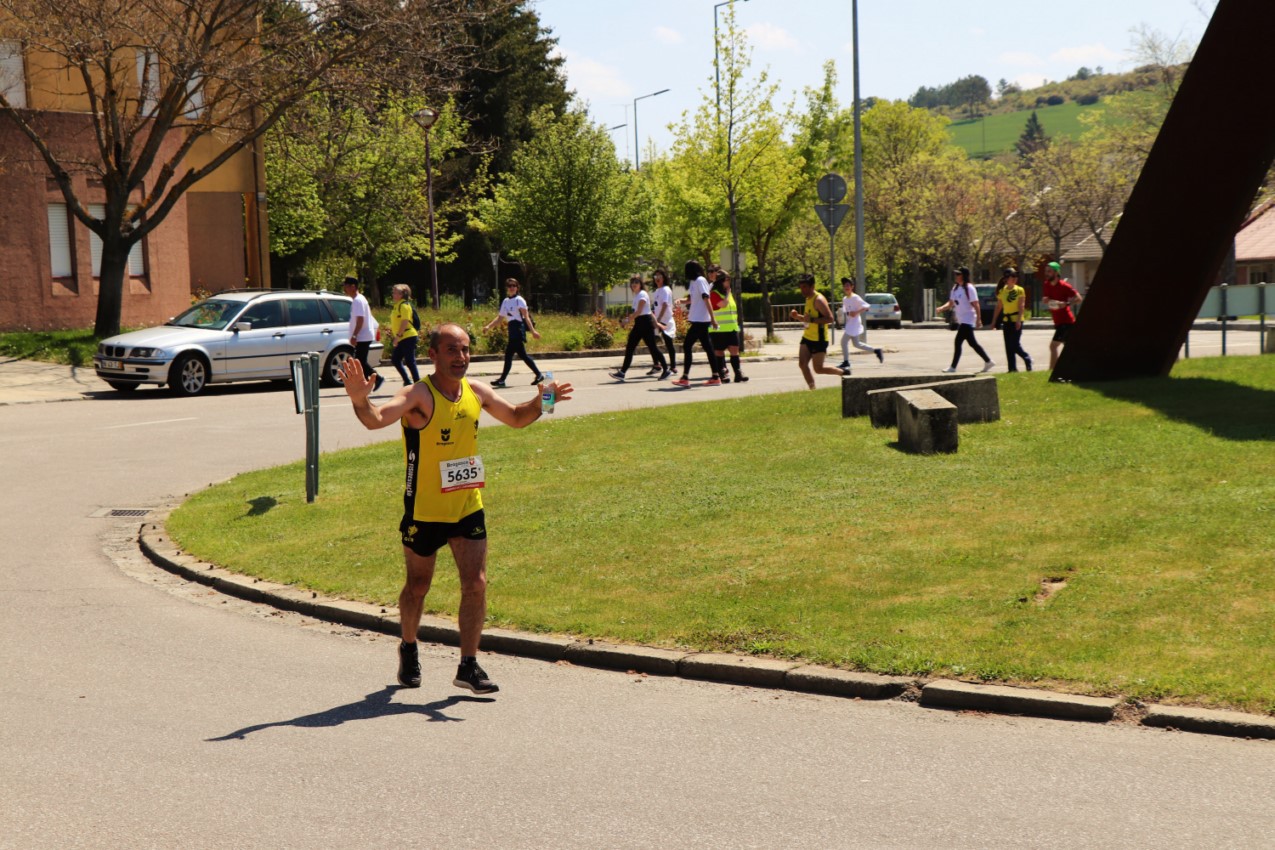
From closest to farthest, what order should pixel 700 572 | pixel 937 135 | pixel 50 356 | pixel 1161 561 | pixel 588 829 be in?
pixel 588 829
pixel 1161 561
pixel 700 572
pixel 50 356
pixel 937 135

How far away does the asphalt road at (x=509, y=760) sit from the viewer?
16.0 ft

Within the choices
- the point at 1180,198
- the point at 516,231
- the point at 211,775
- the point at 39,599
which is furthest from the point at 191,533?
the point at 516,231

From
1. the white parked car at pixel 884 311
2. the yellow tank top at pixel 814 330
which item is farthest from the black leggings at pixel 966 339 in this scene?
the white parked car at pixel 884 311

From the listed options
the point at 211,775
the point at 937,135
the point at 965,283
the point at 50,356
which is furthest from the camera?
A: the point at 937,135

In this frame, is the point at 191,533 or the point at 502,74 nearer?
the point at 191,533

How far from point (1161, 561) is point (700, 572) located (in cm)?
275

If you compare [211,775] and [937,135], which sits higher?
[937,135]

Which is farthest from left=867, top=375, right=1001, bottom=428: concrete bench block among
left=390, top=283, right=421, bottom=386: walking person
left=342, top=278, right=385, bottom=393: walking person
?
left=342, top=278, right=385, bottom=393: walking person

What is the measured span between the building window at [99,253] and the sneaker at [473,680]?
95.7 ft

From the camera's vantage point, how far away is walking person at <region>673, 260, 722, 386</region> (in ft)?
77.6

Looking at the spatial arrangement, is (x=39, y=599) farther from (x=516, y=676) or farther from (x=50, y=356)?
(x=50, y=356)

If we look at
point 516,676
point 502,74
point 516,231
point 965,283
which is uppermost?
point 502,74

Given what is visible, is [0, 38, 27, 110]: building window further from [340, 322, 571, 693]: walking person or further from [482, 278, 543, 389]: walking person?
[340, 322, 571, 693]: walking person

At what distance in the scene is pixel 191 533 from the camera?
11438mm
